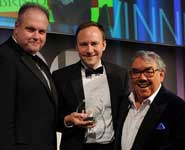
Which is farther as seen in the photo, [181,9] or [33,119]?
[181,9]

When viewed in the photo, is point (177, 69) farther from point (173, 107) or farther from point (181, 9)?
point (173, 107)

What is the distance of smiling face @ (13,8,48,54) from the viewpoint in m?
1.88

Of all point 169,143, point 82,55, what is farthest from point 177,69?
point 169,143

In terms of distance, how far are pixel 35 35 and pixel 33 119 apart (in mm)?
356

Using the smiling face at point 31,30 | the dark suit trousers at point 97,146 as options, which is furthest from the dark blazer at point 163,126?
the smiling face at point 31,30

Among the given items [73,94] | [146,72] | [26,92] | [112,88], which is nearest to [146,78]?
[146,72]

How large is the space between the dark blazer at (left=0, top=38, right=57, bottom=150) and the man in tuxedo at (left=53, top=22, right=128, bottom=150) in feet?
0.63

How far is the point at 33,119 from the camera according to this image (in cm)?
183

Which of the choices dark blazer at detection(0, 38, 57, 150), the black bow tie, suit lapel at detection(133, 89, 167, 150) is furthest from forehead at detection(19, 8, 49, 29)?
suit lapel at detection(133, 89, 167, 150)

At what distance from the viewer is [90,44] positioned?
210 centimetres

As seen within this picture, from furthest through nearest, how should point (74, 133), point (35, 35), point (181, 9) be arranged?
1. point (181, 9)
2. point (74, 133)
3. point (35, 35)

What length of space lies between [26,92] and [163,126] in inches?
22.7

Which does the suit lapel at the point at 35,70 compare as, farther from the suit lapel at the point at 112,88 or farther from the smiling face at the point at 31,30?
the suit lapel at the point at 112,88

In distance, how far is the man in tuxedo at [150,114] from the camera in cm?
177
